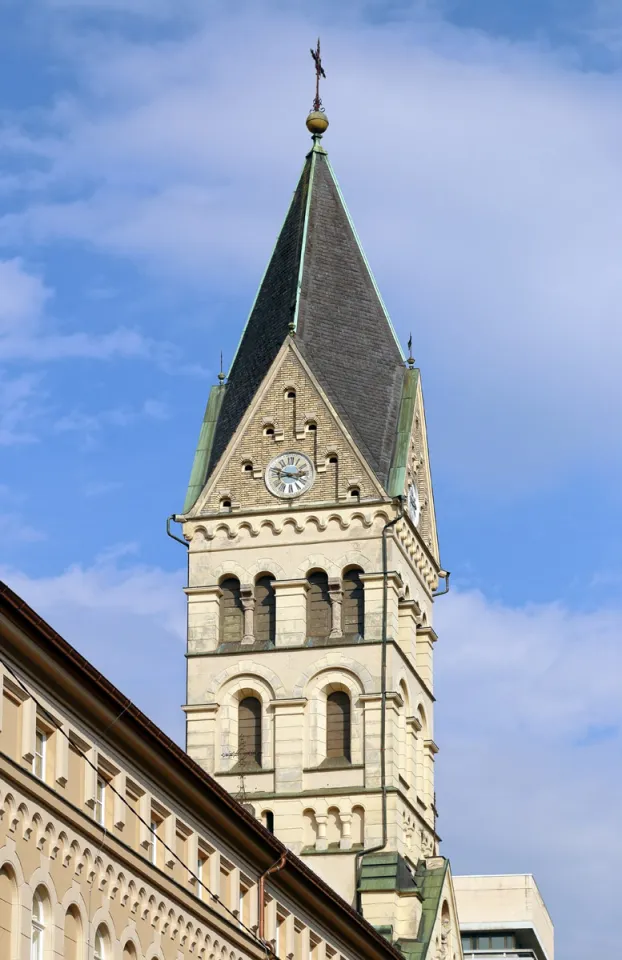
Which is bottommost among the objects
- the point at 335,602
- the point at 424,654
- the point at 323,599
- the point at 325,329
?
the point at 424,654

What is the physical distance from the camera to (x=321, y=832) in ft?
213

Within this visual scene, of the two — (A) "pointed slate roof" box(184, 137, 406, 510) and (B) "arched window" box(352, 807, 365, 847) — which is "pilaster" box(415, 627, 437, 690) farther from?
(B) "arched window" box(352, 807, 365, 847)

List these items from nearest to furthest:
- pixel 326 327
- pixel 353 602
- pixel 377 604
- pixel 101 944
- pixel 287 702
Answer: pixel 101 944
pixel 287 702
pixel 377 604
pixel 353 602
pixel 326 327

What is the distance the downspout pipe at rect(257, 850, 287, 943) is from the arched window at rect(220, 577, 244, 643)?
21.9m

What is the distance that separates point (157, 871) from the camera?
Result: 39594 millimetres

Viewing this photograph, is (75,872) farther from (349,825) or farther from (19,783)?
(349,825)

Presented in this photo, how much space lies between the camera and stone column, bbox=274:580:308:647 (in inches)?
2638

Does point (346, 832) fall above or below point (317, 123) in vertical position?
below

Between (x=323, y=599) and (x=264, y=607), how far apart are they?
170cm

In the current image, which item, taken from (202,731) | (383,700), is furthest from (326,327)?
(202,731)

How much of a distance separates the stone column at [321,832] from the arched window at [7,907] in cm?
3199

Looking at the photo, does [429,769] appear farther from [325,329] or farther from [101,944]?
[101,944]

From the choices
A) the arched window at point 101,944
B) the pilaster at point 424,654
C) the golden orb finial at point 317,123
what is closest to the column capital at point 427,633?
the pilaster at point 424,654

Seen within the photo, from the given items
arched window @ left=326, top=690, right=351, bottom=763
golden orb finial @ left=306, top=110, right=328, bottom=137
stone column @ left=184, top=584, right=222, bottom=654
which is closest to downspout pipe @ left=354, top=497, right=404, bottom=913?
arched window @ left=326, top=690, right=351, bottom=763
